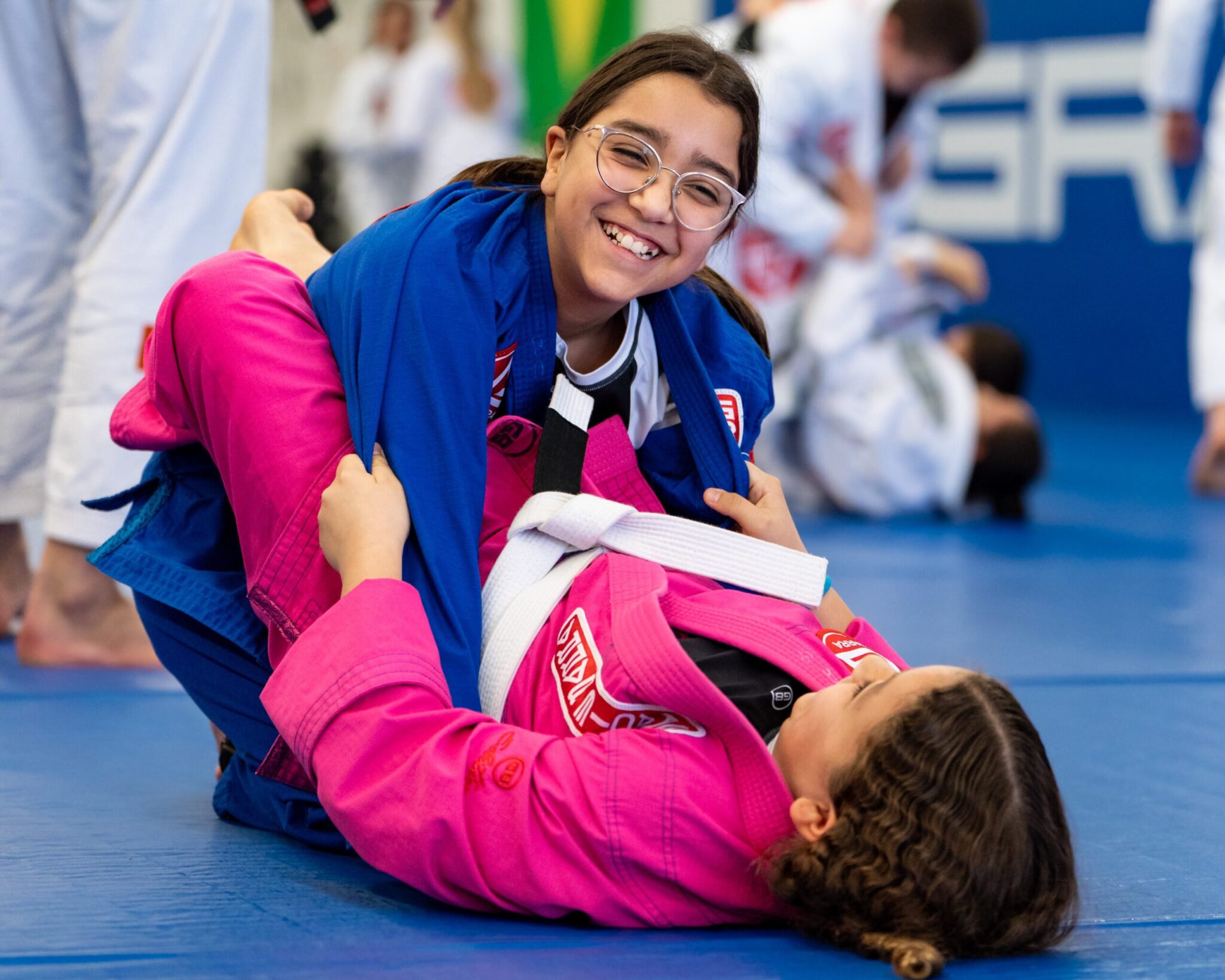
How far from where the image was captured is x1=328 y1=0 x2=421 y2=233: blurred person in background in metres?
7.83

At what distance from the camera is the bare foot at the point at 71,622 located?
2121mm

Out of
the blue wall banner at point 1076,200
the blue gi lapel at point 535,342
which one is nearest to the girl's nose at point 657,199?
the blue gi lapel at point 535,342

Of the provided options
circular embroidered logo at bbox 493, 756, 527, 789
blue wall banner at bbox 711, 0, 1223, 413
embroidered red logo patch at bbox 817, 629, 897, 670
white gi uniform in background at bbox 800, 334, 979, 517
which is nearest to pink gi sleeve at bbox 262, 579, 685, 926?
circular embroidered logo at bbox 493, 756, 527, 789

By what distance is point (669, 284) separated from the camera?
1.52m

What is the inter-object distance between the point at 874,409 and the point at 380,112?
4.54 meters

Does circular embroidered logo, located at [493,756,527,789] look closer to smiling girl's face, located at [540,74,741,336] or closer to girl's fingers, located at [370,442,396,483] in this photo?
girl's fingers, located at [370,442,396,483]

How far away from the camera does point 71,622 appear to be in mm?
2145

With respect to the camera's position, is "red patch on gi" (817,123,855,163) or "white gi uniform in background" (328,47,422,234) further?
"white gi uniform in background" (328,47,422,234)

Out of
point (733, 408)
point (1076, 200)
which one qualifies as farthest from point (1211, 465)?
point (733, 408)

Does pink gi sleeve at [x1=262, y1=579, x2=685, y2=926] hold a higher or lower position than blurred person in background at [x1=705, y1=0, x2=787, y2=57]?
lower

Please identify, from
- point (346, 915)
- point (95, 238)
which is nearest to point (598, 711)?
point (346, 915)

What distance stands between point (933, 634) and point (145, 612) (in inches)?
58.2

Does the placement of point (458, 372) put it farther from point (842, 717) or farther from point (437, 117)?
point (437, 117)

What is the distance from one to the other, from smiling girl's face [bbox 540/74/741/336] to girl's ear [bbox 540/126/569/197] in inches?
0.6
